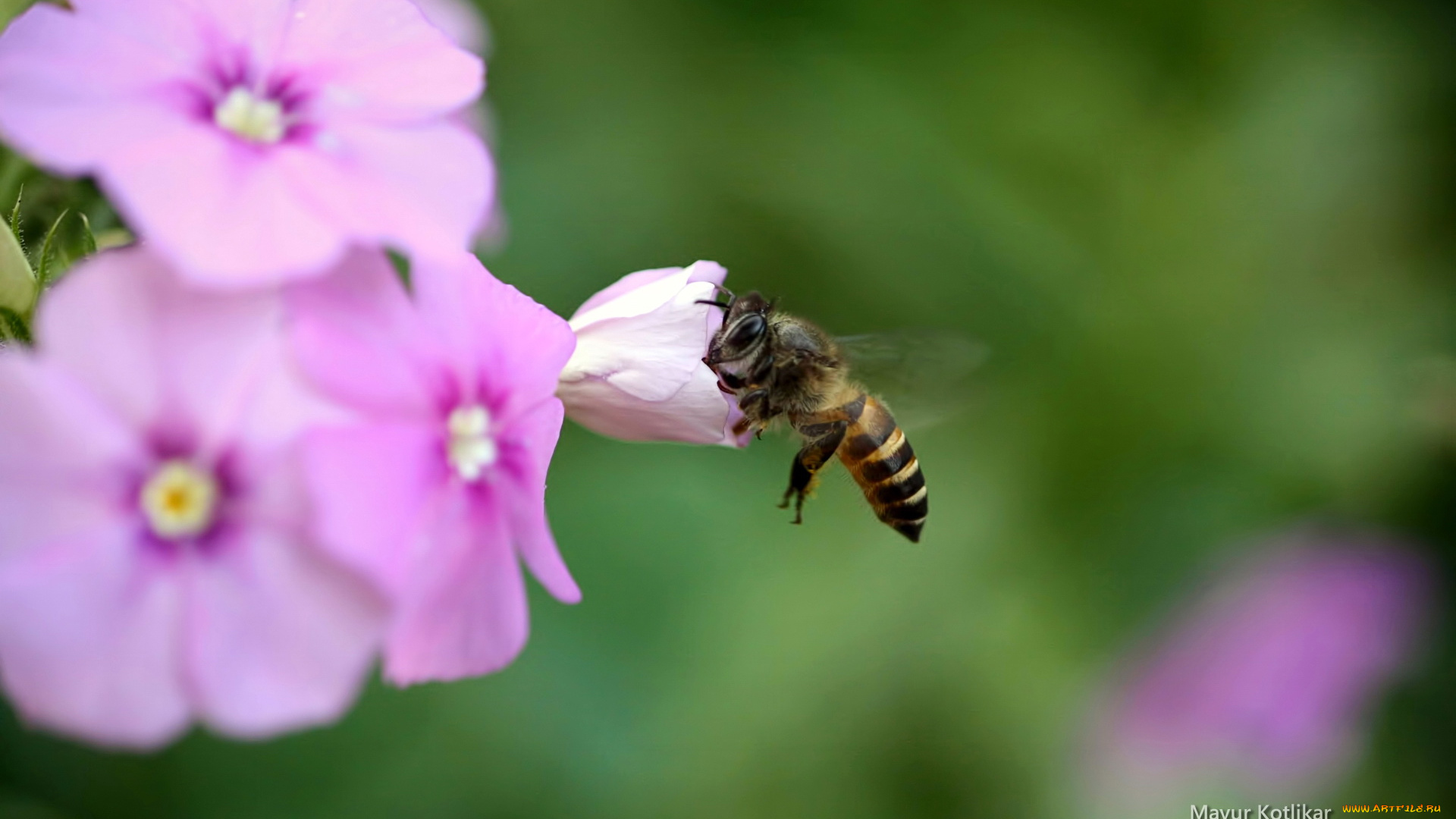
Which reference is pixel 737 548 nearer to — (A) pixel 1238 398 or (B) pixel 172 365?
(A) pixel 1238 398

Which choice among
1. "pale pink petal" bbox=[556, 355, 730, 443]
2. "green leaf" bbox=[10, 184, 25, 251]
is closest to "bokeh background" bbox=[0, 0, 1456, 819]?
"pale pink petal" bbox=[556, 355, 730, 443]

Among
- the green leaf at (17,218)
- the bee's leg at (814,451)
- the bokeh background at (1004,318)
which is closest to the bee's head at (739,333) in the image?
the bee's leg at (814,451)

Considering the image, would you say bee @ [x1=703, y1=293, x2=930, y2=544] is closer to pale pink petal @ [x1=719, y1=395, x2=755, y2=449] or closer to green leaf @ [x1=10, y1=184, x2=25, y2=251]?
pale pink petal @ [x1=719, y1=395, x2=755, y2=449]

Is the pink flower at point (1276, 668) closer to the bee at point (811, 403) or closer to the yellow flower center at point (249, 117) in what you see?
the bee at point (811, 403)

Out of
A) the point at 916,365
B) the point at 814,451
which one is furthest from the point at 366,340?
the point at 916,365

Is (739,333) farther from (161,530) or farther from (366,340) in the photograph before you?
(161,530)

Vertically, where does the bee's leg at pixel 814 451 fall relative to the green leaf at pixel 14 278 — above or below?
above
